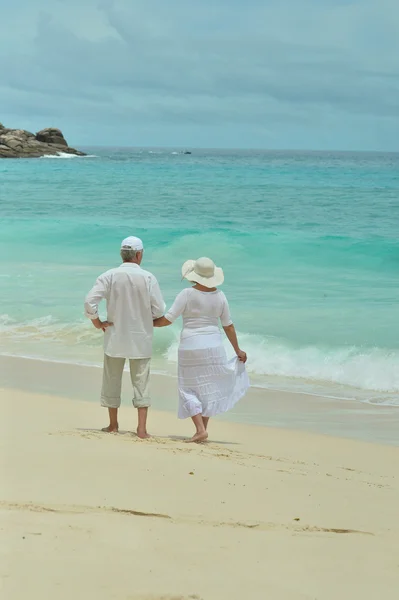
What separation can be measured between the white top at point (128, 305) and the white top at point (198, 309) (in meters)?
0.18

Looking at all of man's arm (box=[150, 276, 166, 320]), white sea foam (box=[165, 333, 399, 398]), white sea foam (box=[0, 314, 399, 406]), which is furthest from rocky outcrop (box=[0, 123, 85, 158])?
man's arm (box=[150, 276, 166, 320])

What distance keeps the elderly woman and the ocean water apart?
2.76 m

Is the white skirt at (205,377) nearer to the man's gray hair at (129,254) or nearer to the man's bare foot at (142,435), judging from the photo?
the man's bare foot at (142,435)

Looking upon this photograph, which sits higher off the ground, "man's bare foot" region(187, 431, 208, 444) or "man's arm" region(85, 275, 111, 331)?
"man's arm" region(85, 275, 111, 331)

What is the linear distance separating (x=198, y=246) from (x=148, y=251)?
2.03 m

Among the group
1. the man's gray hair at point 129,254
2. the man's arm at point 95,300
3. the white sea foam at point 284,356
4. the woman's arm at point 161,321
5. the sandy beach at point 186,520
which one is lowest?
the white sea foam at point 284,356

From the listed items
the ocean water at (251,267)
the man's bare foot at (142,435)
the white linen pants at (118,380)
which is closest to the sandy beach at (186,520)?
the man's bare foot at (142,435)

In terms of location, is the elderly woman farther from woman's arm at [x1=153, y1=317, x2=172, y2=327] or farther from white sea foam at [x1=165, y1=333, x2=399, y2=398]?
white sea foam at [x1=165, y1=333, x2=399, y2=398]

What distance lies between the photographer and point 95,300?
6.13m

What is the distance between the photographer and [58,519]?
160 inches

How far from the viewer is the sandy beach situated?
3.53 meters

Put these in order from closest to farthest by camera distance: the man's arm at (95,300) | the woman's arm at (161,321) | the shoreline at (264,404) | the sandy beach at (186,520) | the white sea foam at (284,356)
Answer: the sandy beach at (186,520)
the man's arm at (95,300)
the woman's arm at (161,321)
the shoreline at (264,404)
the white sea foam at (284,356)

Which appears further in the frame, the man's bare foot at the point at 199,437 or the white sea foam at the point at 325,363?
the white sea foam at the point at 325,363

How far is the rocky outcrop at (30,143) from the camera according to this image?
290 ft
